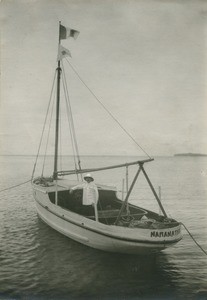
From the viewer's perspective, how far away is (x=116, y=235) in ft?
41.7

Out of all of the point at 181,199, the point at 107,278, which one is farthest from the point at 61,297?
the point at 181,199

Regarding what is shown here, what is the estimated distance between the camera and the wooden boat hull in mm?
12344

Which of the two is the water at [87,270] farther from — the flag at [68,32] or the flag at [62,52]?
the flag at [68,32]

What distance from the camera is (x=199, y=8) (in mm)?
12219

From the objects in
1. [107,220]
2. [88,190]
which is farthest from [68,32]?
[107,220]

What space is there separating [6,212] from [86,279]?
556 inches

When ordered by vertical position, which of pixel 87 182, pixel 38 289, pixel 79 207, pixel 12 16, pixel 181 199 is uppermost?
pixel 12 16

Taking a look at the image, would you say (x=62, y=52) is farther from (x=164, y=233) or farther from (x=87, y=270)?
(x=87, y=270)

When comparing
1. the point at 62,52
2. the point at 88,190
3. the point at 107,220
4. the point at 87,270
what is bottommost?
the point at 87,270

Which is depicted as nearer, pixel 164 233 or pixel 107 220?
pixel 164 233

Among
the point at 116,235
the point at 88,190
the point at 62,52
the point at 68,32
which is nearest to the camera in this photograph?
the point at 116,235

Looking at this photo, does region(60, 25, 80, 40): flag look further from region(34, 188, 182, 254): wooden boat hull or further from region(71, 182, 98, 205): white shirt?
region(34, 188, 182, 254): wooden boat hull

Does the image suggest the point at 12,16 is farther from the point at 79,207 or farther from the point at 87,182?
the point at 79,207

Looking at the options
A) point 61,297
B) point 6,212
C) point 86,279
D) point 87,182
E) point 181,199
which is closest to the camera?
point 61,297
